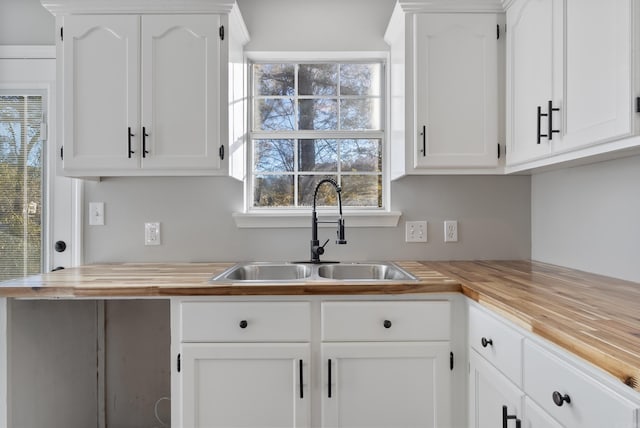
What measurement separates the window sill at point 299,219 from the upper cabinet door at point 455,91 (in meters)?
0.42

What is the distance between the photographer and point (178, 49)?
183 centimetres

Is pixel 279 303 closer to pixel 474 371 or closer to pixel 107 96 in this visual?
pixel 474 371

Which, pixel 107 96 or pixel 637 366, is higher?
pixel 107 96

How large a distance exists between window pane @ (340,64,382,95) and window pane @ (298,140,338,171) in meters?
0.33

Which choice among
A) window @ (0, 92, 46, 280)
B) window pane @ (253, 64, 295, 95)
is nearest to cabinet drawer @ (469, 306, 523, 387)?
window pane @ (253, 64, 295, 95)

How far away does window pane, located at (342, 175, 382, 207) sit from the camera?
2.28m

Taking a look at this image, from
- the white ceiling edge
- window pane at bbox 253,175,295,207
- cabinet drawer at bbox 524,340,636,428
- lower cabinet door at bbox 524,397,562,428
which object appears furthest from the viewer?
window pane at bbox 253,175,295,207

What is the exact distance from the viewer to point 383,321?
1517 mm

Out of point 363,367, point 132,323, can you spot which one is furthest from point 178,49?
point 363,367

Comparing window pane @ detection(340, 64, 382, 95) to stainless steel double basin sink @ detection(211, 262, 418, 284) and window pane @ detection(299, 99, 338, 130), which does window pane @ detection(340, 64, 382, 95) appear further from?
stainless steel double basin sink @ detection(211, 262, 418, 284)

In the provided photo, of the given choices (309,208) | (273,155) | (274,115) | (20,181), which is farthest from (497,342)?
(20,181)

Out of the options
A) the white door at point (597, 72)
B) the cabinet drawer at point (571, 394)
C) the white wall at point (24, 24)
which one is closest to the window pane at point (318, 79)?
the white door at point (597, 72)

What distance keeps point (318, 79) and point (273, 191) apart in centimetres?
72

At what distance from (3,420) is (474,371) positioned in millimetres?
1788
